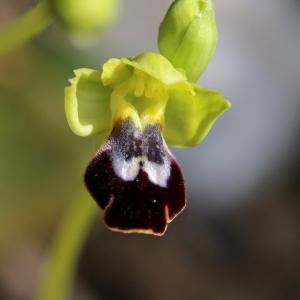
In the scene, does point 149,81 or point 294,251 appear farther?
point 294,251

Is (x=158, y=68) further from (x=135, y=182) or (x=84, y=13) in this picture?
(x=84, y=13)

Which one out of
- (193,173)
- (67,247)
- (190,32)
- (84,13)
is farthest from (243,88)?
(190,32)

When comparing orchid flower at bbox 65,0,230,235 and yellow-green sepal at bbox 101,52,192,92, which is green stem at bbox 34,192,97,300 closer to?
orchid flower at bbox 65,0,230,235

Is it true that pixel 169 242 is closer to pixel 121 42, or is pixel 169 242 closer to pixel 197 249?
pixel 197 249

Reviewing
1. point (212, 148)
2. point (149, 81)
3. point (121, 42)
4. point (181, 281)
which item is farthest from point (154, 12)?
point (149, 81)

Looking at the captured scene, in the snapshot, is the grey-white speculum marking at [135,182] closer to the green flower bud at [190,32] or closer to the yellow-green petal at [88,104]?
the yellow-green petal at [88,104]

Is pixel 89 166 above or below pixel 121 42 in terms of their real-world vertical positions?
below
